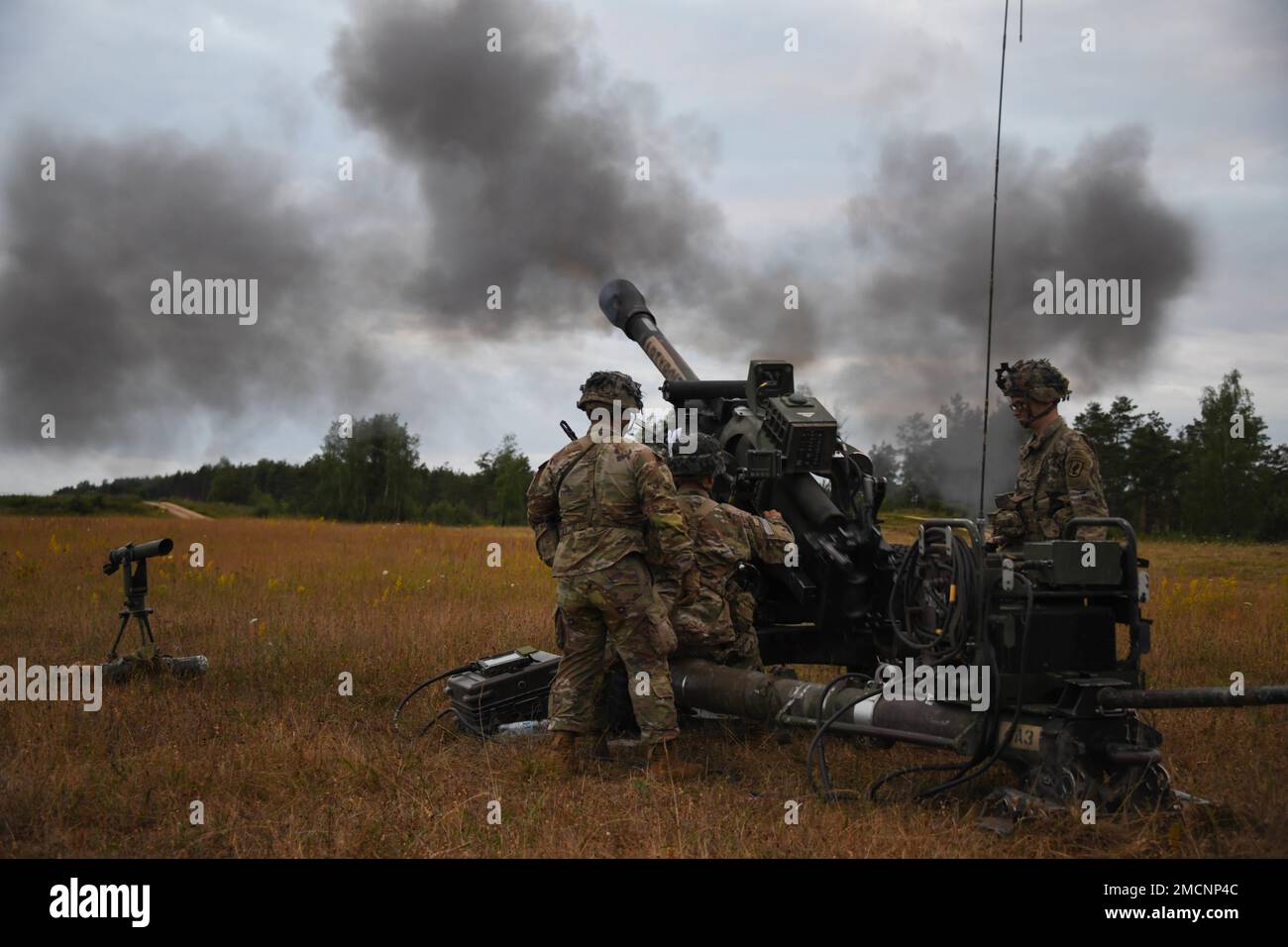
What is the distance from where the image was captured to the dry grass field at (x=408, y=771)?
5.27 metres

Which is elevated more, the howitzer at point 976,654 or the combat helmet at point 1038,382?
the combat helmet at point 1038,382

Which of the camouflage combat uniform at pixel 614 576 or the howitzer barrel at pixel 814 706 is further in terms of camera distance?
the camouflage combat uniform at pixel 614 576

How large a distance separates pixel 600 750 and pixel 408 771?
131cm

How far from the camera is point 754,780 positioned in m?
6.73

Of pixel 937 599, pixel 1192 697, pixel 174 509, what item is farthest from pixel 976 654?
pixel 174 509

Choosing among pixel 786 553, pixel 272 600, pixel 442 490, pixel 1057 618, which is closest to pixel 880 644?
pixel 786 553

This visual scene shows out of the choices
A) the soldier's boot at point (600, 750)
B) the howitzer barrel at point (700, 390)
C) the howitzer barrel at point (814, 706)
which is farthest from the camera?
the howitzer barrel at point (700, 390)

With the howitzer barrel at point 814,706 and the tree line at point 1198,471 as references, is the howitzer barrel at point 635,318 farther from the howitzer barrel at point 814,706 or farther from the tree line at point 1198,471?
the tree line at point 1198,471

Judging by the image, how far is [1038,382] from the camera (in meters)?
7.22

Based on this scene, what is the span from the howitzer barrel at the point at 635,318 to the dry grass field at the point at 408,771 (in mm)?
3174

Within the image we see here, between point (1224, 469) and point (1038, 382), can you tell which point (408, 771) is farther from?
point (1224, 469)

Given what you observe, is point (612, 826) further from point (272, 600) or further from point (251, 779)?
point (272, 600)

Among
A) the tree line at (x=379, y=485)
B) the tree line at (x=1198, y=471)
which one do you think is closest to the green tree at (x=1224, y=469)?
the tree line at (x=1198, y=471)

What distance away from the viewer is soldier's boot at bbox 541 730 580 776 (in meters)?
6.84
